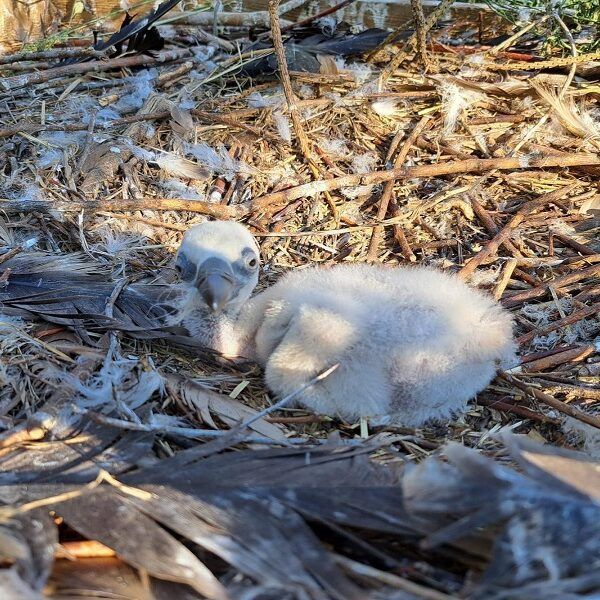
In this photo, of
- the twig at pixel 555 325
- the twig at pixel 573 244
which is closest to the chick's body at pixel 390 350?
the twig at pixel 555 325

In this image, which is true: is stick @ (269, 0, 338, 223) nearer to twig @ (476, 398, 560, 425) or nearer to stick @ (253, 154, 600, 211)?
stick @ (253, 154, 600, 211)

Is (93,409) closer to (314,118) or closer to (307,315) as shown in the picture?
(307,315)

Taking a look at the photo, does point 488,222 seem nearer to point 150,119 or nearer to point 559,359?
point 559,359

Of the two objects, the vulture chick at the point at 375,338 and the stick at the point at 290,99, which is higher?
the stick at the point at 290,99

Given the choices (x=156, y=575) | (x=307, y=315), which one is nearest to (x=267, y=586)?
(x=156, y=575)

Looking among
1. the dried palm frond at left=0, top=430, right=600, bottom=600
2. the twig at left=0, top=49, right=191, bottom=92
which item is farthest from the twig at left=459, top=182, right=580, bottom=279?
the twig at left=0, top=49, right=191, bottom=92

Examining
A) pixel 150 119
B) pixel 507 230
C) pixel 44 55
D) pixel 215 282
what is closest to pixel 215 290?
pixel 215 282

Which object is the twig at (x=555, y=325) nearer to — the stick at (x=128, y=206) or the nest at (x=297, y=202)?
the nest at (x=297, y=202)

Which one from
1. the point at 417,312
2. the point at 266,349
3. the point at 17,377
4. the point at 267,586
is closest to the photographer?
the point at 267,586
